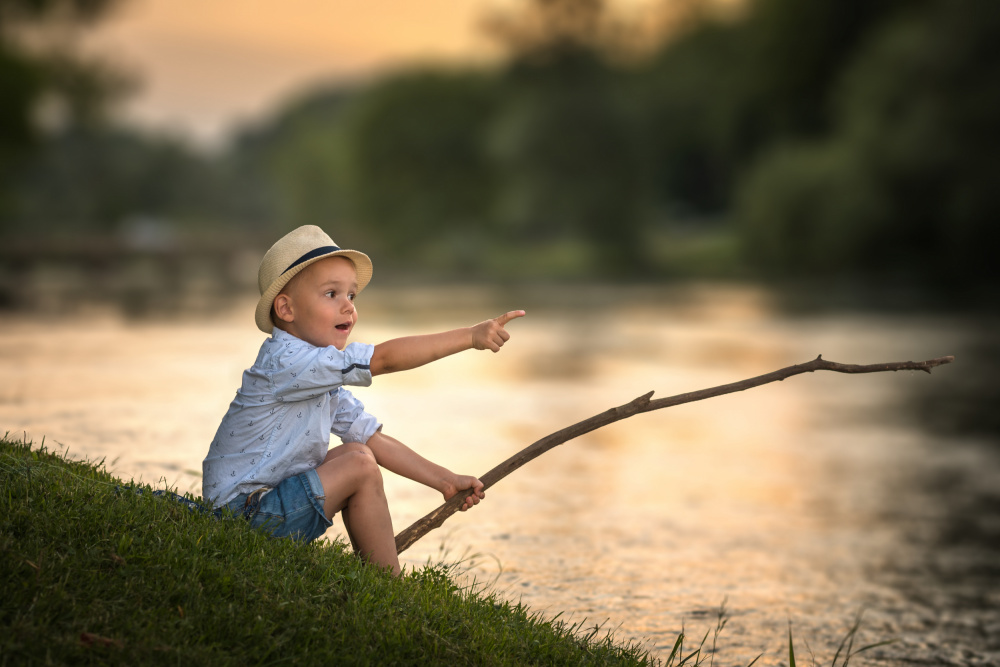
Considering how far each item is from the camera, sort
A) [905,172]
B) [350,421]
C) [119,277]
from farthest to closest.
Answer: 1. [119,277]
2. [905,172]
3. [350,421]

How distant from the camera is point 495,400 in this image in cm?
1180

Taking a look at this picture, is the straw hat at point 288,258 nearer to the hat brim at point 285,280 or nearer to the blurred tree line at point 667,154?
the hat brim at point 285,280

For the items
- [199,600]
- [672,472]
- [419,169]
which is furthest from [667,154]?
[199,600]

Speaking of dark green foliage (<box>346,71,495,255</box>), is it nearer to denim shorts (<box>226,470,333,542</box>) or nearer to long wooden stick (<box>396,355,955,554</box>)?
long wooden stick (<box>396,355,955,554</box>)

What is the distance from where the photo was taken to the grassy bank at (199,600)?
124 inches

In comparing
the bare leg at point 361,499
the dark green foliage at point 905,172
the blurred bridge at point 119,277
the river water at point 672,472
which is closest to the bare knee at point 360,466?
the bare leg at point 361,499

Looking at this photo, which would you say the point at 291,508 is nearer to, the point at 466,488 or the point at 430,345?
the point at 466,488

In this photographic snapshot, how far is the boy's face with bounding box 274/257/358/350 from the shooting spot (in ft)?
13.6

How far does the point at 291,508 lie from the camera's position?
4012mm

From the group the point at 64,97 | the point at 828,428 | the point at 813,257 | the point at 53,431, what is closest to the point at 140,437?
the point at 53,431

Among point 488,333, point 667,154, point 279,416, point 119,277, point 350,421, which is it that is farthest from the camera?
point 667,154

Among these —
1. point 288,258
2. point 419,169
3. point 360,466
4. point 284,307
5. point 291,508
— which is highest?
point 419,169

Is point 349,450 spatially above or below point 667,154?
below

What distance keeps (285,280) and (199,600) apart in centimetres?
120
